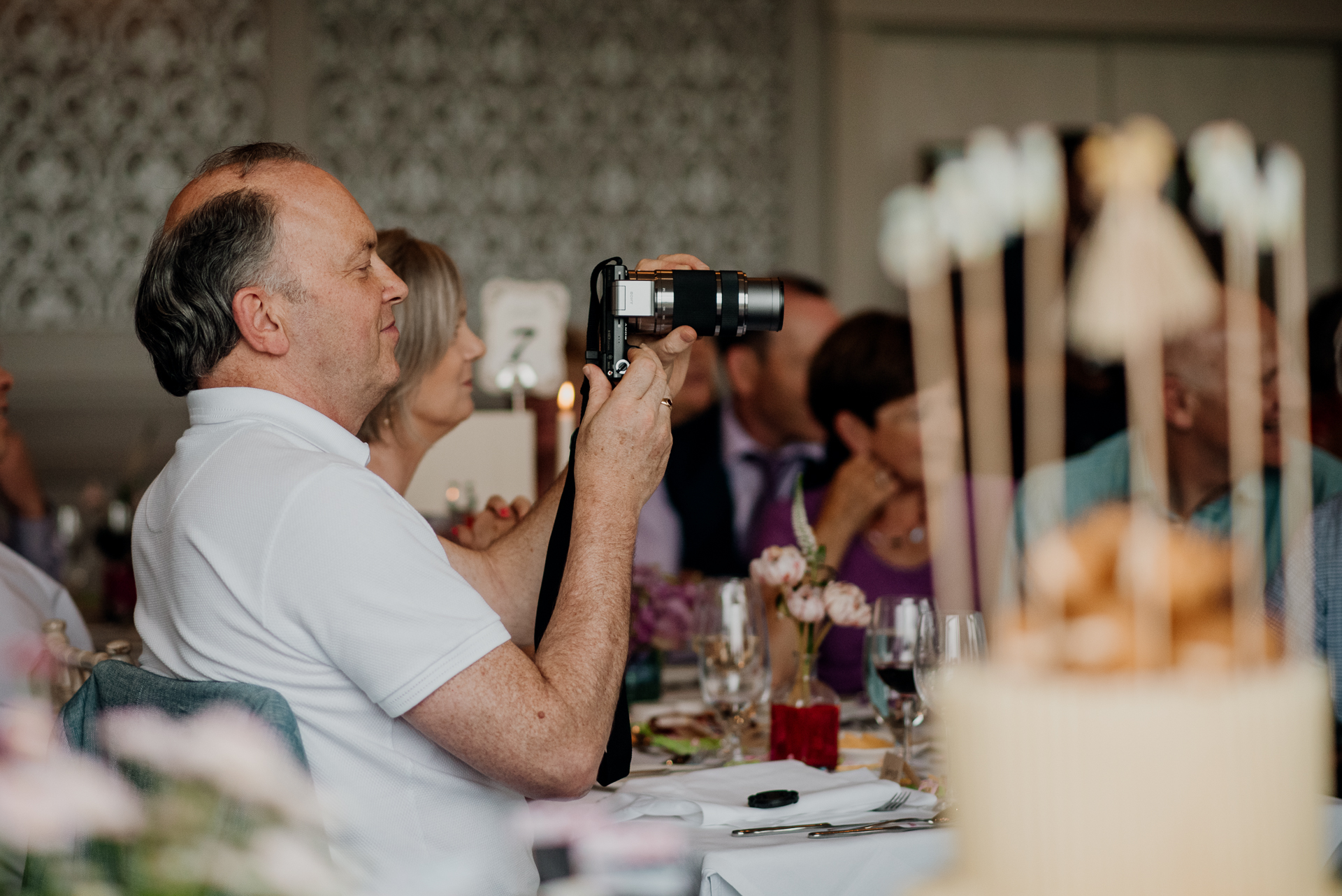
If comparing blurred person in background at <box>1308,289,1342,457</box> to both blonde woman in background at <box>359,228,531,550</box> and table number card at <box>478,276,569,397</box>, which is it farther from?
blonde woman in background at <box>359,228,531,550</box>

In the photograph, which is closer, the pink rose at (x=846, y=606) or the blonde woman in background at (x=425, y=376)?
the pink rose at (x=846, y=606)

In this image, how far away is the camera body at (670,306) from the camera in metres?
1.39

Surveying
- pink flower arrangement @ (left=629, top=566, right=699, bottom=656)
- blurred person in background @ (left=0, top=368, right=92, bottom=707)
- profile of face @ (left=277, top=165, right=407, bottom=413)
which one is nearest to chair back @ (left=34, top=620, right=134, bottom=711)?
blurred person in background @ (left=0, top=368, right=92, bottom=707)

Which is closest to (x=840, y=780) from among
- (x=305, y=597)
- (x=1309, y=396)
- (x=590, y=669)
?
(x=590, y=669)

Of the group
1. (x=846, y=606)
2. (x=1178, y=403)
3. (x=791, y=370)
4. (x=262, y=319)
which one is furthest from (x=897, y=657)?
(x=791, y=370)

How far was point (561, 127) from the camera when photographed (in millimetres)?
4121

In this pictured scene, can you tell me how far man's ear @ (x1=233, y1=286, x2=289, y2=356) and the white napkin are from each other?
60 cm

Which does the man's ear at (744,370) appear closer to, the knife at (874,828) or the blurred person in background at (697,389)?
the blurred person in background at (697,389)

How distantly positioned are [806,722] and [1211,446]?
1054mm

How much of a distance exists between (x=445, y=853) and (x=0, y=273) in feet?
11.1

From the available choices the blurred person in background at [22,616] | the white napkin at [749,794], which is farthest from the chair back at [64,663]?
the white napkin at [749,794]

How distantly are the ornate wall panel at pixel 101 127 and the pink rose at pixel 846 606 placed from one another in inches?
117

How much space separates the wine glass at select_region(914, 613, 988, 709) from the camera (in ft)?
4.67

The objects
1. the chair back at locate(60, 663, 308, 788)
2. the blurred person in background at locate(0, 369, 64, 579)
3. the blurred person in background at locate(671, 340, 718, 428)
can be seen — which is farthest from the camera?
the blurred person in background at locate(671, 340, 718, 428)
